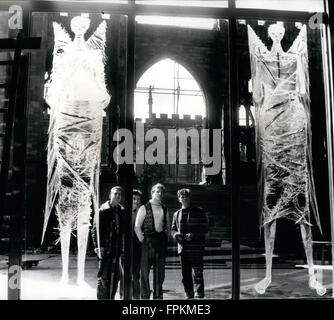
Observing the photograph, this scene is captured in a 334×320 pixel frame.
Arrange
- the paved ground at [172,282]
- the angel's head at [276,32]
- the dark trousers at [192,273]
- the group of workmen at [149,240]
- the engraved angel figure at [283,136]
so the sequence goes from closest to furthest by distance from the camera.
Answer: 1. the paved ground at [172,282]
2. the group of workmen at [149,240]
3. the dark trousers at [192,273]
4. the engraved angel figure at [283,136]
5. the angel's head at [276,32]

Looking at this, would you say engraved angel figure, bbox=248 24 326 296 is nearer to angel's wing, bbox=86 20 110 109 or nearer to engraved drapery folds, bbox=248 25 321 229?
engraved drapery folds, bbox=248 25 321 229

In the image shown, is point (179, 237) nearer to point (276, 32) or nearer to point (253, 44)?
point (253, 44)

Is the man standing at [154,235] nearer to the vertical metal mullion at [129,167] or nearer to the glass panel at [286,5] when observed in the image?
the vertical metal mullion at [129,167]

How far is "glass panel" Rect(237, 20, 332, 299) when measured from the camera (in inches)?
183

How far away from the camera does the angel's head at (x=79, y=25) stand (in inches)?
185

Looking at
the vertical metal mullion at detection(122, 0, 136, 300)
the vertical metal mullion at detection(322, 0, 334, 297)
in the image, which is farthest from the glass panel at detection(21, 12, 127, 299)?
the vertical metal mullion at detection(322, 0, 334, 297)

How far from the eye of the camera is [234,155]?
4.22m

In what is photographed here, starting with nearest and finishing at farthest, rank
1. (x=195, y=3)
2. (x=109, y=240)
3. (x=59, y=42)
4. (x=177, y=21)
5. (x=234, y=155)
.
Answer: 1. (x=234, y=155)
2. (x=109, y=240)
3. (x=195, y=3)
4. (x=59, y=42)
5. (x=177, y=21)

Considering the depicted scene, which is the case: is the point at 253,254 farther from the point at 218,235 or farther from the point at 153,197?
the point at 153,197

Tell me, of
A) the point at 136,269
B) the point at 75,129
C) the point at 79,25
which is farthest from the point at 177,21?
the point at 136,269

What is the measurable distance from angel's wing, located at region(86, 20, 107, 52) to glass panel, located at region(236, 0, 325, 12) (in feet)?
5.05

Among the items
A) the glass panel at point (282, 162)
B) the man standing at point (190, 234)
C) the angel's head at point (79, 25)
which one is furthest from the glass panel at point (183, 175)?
the angel's head at point (79, 25)

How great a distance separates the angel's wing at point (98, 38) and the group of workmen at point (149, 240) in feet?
5.46

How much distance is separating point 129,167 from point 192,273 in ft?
4.64
